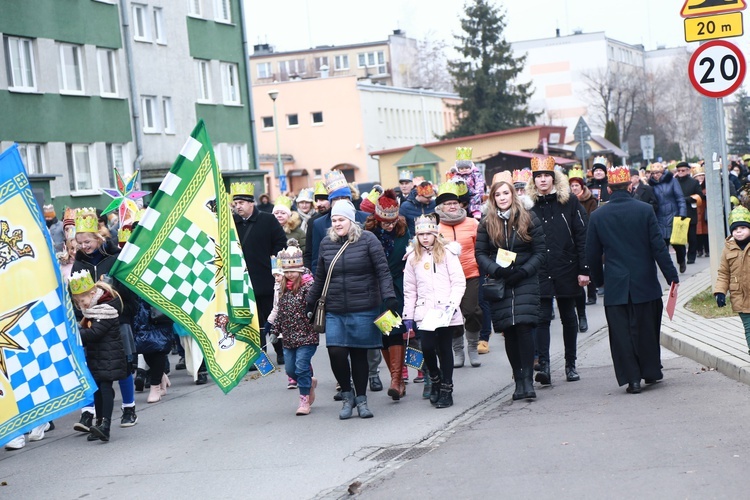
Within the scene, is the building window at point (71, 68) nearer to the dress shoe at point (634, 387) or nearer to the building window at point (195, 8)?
the building window at point (195, 8)

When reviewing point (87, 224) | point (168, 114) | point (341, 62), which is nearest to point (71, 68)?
point (168, 114)

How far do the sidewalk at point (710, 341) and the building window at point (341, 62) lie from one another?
114951mm

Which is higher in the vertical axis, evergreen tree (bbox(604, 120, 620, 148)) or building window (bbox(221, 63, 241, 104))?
building window (bbox(221, 63, 241, 104))

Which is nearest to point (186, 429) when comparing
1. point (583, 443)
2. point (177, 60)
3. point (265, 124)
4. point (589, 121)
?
point (583, 443)

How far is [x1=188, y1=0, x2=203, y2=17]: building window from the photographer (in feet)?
145

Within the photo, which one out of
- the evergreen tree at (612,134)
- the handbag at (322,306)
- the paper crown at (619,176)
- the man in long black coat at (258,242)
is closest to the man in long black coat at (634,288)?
the paper crown at (619,176)

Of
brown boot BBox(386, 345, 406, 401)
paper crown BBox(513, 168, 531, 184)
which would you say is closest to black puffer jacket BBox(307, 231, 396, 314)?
brown boot BBox(386, 345, 406, 401)

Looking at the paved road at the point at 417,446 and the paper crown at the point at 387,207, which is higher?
the paper crown at the point at 387,207

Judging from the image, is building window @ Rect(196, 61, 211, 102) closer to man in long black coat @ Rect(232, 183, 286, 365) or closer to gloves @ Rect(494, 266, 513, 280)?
man in long black coat @ Rect(232, 183, 286, 365)

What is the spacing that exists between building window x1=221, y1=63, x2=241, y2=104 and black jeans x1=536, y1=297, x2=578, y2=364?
35.7 metres

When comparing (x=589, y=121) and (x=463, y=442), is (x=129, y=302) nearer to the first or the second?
(x=463, y=442)

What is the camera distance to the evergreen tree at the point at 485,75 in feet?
259

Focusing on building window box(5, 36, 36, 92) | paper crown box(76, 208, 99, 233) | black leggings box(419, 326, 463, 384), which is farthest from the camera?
building window box(5, 36, 36, 92)

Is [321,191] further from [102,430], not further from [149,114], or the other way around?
[149,114]
